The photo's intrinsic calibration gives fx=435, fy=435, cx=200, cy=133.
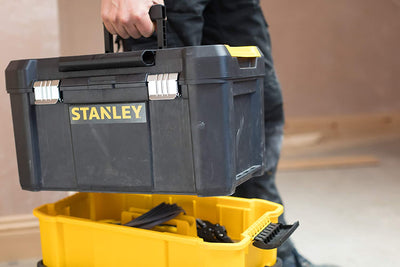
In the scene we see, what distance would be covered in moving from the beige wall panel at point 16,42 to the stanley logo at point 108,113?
474mm

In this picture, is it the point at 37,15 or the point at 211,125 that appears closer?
the point at 211,125

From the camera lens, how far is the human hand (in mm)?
737

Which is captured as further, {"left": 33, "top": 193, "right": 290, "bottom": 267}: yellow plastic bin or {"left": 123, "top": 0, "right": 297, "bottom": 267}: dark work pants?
{"left": 123, "top": 0, "right": 297, "bottom": 267}: dark work pants

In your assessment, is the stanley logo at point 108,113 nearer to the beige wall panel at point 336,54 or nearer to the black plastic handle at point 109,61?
the black plastic handle at point 109,61

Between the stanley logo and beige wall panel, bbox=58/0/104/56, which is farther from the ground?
beige wall panel, bbox=58/0/104/56

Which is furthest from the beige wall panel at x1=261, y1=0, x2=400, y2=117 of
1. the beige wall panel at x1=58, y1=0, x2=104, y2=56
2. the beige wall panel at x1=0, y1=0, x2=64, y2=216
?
the beige wall panel at x1=0, y1=0, x2=64, y2=216

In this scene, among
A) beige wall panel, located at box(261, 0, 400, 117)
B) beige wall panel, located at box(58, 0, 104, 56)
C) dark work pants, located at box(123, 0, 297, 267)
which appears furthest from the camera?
beige wall panel, located at box(261, 0, 400, 117)

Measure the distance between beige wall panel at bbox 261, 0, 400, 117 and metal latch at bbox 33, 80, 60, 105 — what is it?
2.09 metres

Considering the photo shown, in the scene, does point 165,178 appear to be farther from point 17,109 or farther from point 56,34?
point 56,34

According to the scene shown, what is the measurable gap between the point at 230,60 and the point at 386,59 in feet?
8.20

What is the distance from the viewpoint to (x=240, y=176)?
0.75m

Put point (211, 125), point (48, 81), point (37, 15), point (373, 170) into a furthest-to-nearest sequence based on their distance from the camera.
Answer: point (373, 170) < point (37, 15) < point (48, 81) < point (211, 125)

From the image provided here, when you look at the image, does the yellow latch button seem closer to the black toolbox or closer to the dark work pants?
the black toolbox

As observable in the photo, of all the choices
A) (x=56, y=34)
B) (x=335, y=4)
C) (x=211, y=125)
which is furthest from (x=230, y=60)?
(x=335, y=4)
